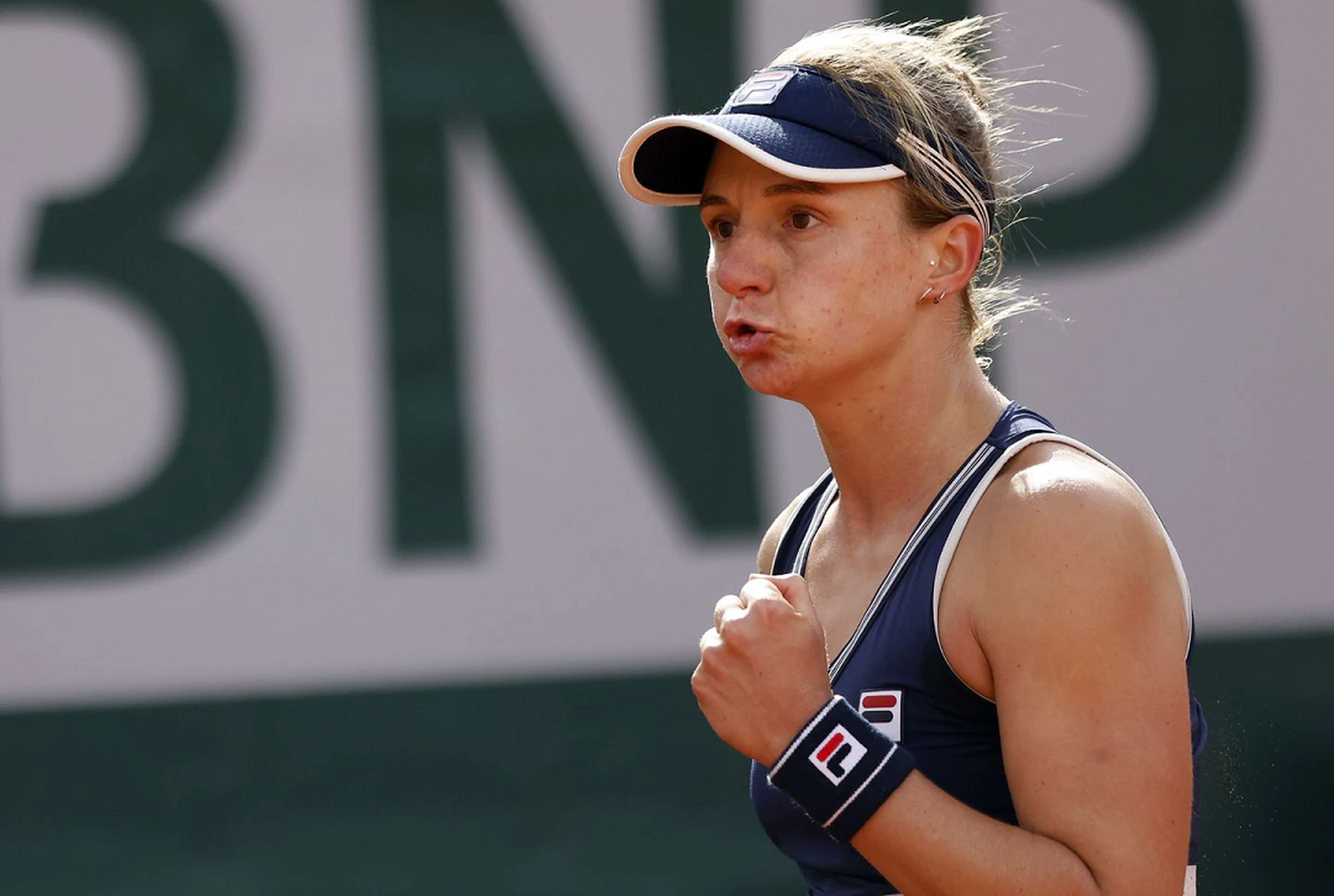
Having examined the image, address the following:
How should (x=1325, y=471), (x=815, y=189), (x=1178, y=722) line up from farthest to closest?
(x=1325, y=471)
(x=815, y=189)
(x=1178, y=722)

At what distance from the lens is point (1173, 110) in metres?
3.20

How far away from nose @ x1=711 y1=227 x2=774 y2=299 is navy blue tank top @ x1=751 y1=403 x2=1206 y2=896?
267 millimetres

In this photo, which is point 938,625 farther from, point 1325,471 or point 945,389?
point 1325,471

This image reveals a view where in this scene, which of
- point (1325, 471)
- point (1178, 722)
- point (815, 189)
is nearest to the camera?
point (1178, 722)

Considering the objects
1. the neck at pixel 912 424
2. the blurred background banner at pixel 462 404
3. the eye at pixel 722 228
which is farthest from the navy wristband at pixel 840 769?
the blurred background banner at pixel 462 404

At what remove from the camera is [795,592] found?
4.85 feet

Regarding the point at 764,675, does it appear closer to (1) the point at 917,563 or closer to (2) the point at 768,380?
(1) the point at 917,563

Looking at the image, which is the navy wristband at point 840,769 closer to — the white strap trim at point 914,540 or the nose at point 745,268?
the white strap trim at point 914,540

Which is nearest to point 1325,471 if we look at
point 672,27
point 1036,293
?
point 1036,293

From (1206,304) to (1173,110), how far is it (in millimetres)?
403

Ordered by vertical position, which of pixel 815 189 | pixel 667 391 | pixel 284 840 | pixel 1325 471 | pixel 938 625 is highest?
pixel 815 189

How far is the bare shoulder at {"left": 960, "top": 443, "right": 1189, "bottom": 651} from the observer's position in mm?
1340

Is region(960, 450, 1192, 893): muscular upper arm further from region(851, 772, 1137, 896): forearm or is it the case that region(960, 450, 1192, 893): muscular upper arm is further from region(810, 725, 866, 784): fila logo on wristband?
region(810, 725, 866, 784): fila logo on wristband

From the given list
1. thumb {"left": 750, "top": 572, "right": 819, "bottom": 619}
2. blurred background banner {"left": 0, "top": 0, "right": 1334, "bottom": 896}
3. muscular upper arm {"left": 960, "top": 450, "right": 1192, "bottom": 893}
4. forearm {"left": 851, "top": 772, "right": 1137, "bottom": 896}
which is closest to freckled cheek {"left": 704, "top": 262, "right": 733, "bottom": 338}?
thumb {"left": 750, "top": 572, "right": 819, "bottom": 619}
